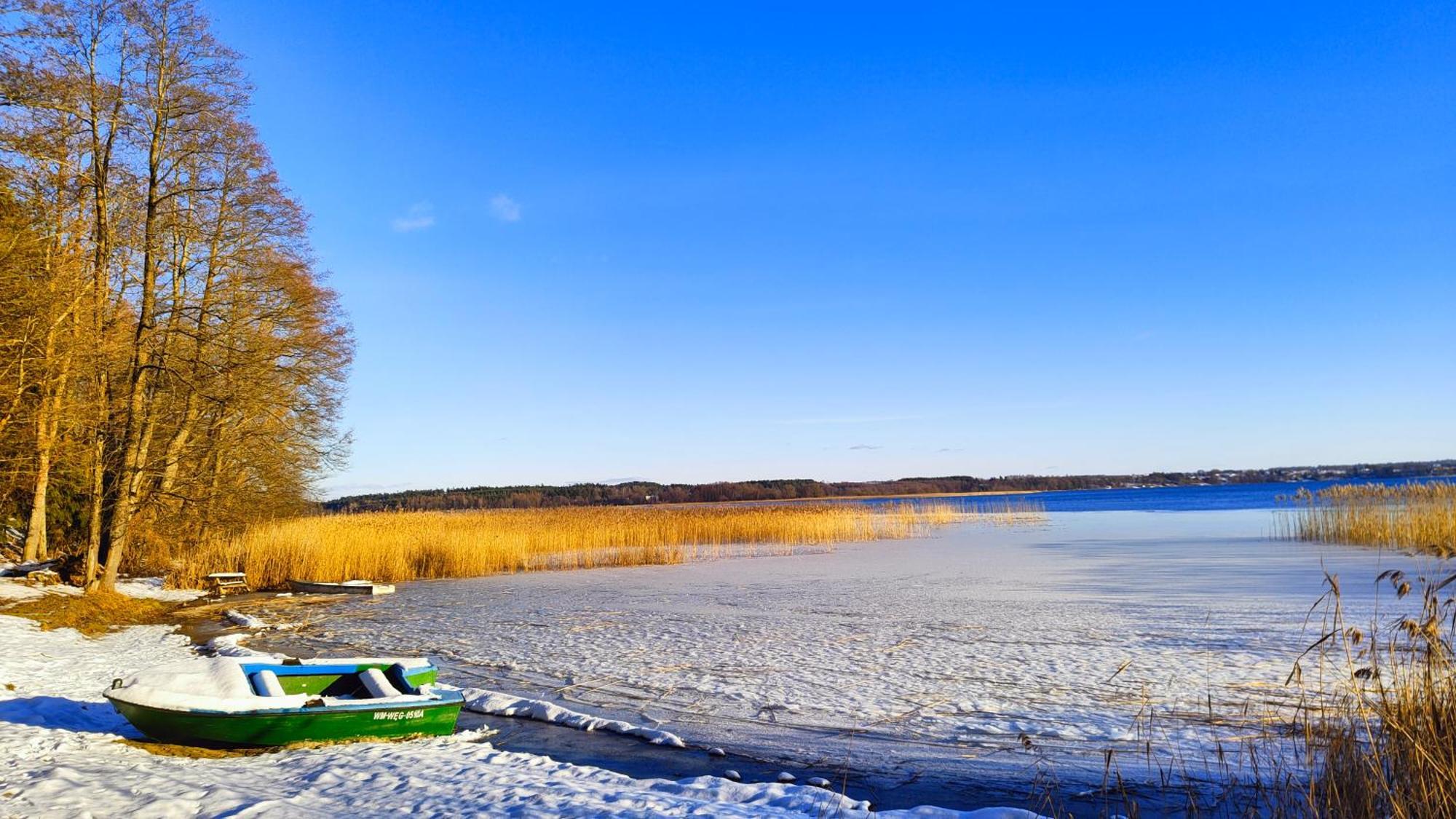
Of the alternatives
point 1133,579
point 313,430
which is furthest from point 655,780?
point 313,430

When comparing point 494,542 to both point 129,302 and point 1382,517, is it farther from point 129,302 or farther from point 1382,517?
point 1382,517

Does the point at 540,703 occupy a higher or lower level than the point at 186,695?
lower

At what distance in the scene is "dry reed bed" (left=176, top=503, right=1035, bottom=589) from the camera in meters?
15.3

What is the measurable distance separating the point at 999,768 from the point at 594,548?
669 inches

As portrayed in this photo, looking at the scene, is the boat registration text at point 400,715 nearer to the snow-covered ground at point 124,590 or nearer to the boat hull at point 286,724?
the boat hull at point 286,724

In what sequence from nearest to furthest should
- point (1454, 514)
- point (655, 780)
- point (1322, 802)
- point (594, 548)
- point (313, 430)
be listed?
1. point (1322, 802)
2. point (655, 780)
3. point (1454, 514)
4. point (313, 430)
5. point (594, 548)

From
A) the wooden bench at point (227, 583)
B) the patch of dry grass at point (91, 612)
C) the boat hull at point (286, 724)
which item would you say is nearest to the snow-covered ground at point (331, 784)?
the boat hull at point (286, 724)

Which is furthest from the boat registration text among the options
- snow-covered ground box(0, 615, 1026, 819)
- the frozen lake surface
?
the frozen lake surface

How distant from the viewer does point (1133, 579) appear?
12.5 m

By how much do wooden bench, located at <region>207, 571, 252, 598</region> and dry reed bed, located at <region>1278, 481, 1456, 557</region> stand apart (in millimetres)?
17711

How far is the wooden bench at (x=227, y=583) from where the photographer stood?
45.6 feet

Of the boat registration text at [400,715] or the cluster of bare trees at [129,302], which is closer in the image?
the boat registration text at [400,715]

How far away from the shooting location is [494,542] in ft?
60.0

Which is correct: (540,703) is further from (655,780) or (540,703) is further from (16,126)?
(16,126)
